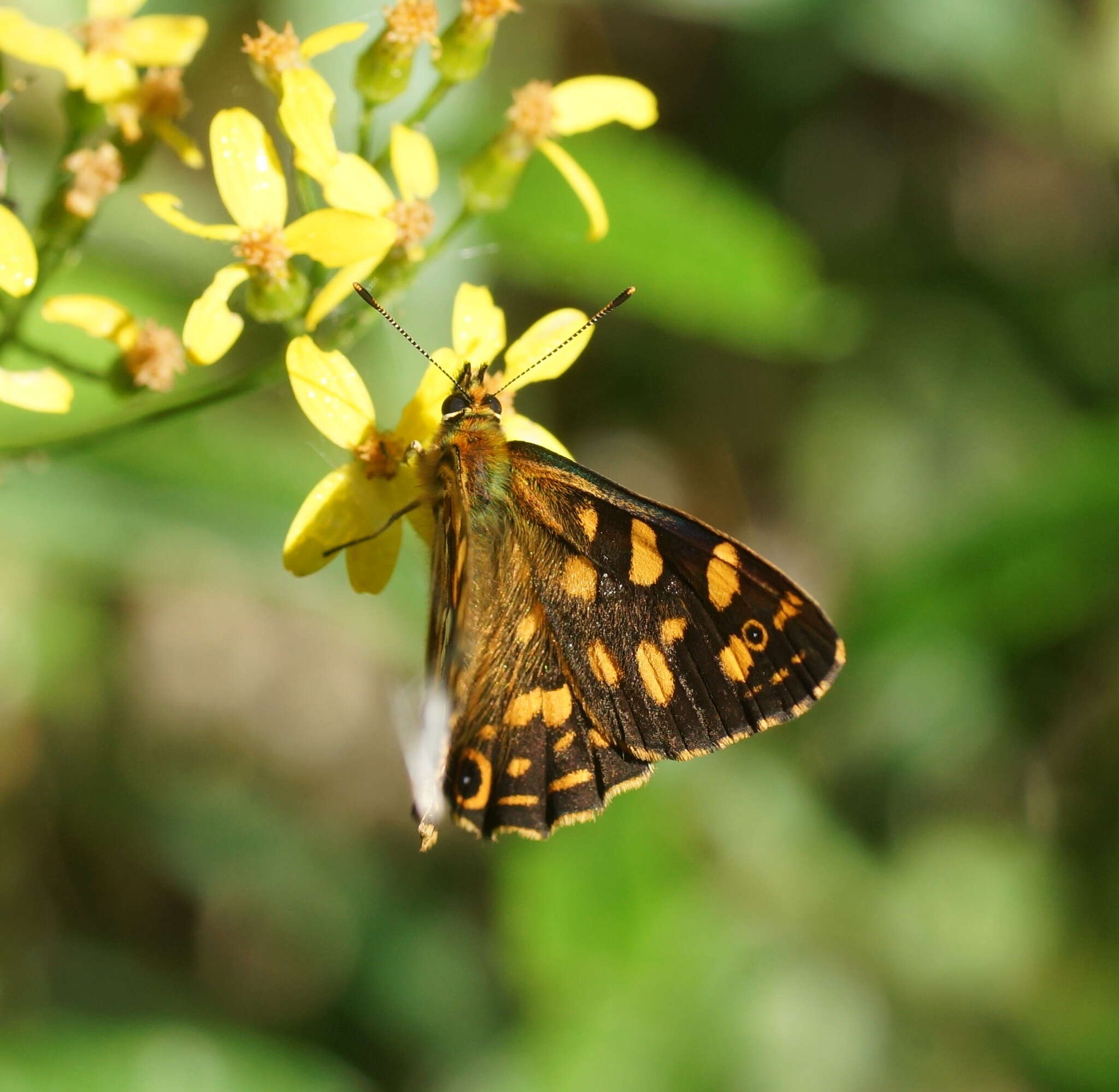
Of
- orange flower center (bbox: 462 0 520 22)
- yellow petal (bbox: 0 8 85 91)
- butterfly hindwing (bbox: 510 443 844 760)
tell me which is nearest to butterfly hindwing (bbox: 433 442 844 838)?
butterfly hindwing (bbox: 510 443 844 760)

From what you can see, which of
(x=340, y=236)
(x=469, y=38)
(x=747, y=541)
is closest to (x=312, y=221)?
(x=340, y=236)

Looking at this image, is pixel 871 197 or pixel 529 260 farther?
pixel 871 197

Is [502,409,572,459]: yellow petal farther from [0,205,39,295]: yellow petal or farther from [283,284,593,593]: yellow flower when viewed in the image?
[0,205,39,295]: yellow petal

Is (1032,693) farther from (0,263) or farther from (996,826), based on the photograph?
(0,263)

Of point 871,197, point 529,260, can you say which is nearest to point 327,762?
point 529,260

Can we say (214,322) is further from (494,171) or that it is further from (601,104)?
(601,104)
